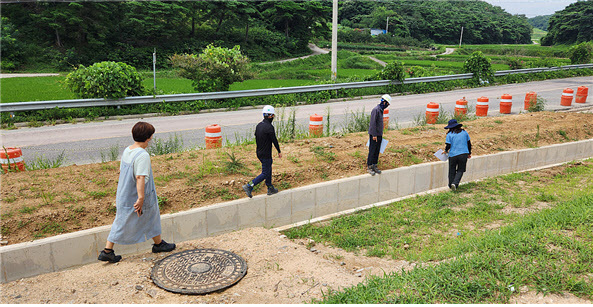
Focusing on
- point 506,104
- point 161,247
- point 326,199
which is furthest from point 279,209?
point 506,104

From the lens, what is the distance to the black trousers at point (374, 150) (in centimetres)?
898

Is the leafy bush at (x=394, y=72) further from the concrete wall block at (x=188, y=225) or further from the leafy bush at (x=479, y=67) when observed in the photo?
the concrete wall block at (x=188, y=225)

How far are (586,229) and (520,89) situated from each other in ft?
72.8

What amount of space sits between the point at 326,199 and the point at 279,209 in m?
1.04

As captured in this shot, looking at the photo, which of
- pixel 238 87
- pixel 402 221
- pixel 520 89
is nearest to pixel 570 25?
pixel 520 89

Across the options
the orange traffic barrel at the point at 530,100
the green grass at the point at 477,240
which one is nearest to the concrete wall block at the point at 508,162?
the green grass at the point at 477,240

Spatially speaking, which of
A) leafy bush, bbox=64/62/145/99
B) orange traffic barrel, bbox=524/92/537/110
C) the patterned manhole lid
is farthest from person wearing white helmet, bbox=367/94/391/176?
orange traffic barrel, bbox=524/92/537/110

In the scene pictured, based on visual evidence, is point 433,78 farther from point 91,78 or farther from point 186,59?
point 91,78

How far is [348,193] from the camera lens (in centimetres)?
857

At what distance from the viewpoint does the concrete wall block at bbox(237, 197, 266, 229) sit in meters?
7.30

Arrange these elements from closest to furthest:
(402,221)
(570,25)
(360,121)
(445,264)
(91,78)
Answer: (445,264), (402,221), (360,121), (91,78), (570,25)

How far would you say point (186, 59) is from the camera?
61.5 ft

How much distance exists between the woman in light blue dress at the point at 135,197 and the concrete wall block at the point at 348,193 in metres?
3.89

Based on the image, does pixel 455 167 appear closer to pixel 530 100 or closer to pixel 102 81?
pixel 530 100
